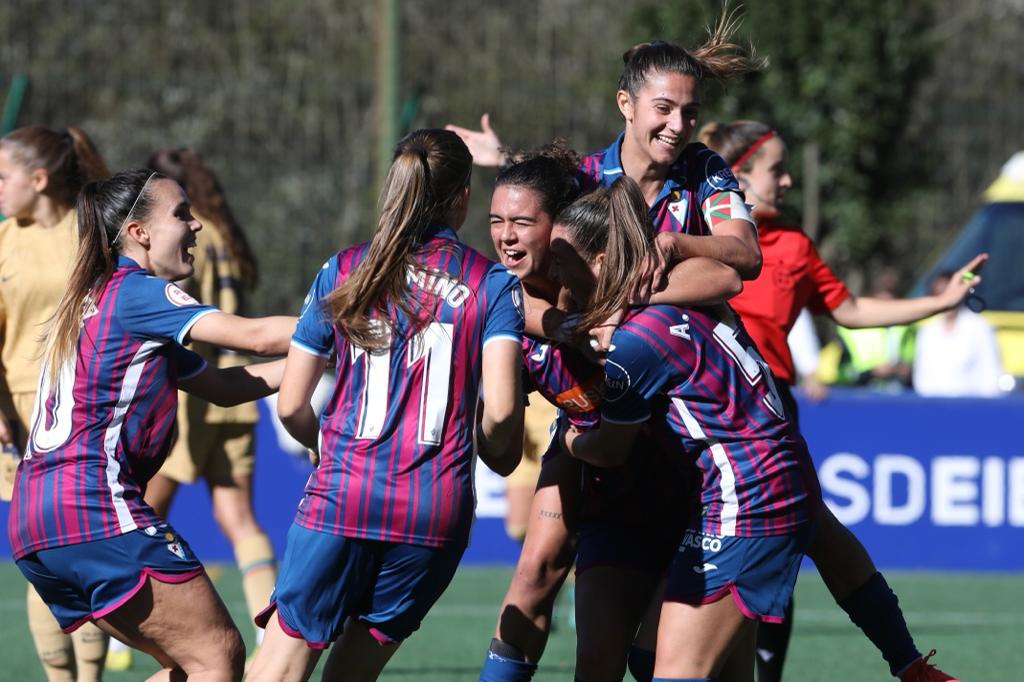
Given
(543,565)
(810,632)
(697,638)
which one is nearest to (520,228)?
(543,565)

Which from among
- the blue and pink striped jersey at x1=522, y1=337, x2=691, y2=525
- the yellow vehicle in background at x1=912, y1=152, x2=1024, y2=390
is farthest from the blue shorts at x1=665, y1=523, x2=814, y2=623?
the yellow vehicle in background at x1=912, y1=152, x2=1024, y2=390

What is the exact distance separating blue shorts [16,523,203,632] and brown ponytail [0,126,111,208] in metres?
1.76

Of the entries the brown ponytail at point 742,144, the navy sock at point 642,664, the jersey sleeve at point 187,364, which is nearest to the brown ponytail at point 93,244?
the jersey sleeve at point 187,364

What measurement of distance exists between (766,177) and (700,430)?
178cm

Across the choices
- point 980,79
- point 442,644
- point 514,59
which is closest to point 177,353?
point 442,644

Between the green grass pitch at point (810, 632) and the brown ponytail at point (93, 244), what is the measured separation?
2.66 metres

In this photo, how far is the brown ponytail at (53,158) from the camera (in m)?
5.50

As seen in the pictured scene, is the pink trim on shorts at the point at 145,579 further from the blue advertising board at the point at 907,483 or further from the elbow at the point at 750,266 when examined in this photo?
the blue advertising board at the point at 907,483

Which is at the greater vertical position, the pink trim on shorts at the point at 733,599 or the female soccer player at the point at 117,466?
the female soccer player at the point at 117,466

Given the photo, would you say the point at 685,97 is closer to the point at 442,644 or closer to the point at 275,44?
the point at 442,644

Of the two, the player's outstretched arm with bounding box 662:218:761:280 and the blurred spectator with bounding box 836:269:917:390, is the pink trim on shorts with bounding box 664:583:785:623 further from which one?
the blurred spectator with bounding box 836:269:917:390

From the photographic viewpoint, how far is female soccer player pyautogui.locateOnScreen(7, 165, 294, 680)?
398 cm

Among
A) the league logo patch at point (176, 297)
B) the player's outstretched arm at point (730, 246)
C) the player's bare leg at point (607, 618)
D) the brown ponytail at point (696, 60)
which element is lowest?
the player's bare leg at point (607, 618)

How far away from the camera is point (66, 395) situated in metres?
4.05
